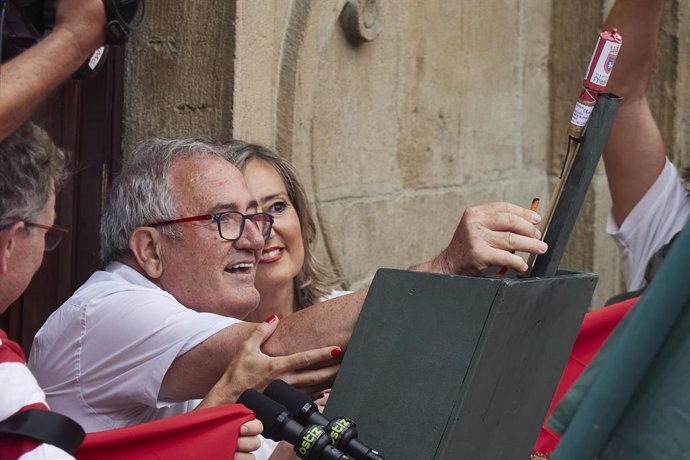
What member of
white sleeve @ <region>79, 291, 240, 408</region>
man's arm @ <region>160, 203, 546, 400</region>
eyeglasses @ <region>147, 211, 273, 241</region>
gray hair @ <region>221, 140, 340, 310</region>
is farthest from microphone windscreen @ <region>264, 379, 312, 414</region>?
gray hair @ <region>221, 140, 340, 310</region>

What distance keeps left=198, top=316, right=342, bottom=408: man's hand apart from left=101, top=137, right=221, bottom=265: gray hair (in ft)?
1.75

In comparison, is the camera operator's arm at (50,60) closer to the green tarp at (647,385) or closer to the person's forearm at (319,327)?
the person's forearm at (319,327)

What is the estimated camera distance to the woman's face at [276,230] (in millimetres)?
3391

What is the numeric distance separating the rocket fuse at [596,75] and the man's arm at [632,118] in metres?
1.41

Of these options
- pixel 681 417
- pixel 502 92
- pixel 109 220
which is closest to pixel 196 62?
pixel 109 220

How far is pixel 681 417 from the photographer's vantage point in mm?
1269

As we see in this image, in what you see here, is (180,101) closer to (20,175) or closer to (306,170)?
(306,170)

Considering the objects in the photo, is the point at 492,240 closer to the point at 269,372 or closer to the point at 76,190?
the point at 269,372

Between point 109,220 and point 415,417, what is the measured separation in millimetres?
1196

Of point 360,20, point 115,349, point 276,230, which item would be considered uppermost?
point 360,20

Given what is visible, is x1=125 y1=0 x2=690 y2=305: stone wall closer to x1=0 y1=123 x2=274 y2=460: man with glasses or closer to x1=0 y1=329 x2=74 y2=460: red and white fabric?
x1=0 y1=123 x2=274 y2=460: man with glasses

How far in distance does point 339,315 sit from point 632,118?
1583 mm

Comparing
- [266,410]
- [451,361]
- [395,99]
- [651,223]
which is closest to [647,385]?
[451,361]

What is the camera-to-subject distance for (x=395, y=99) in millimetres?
4922
